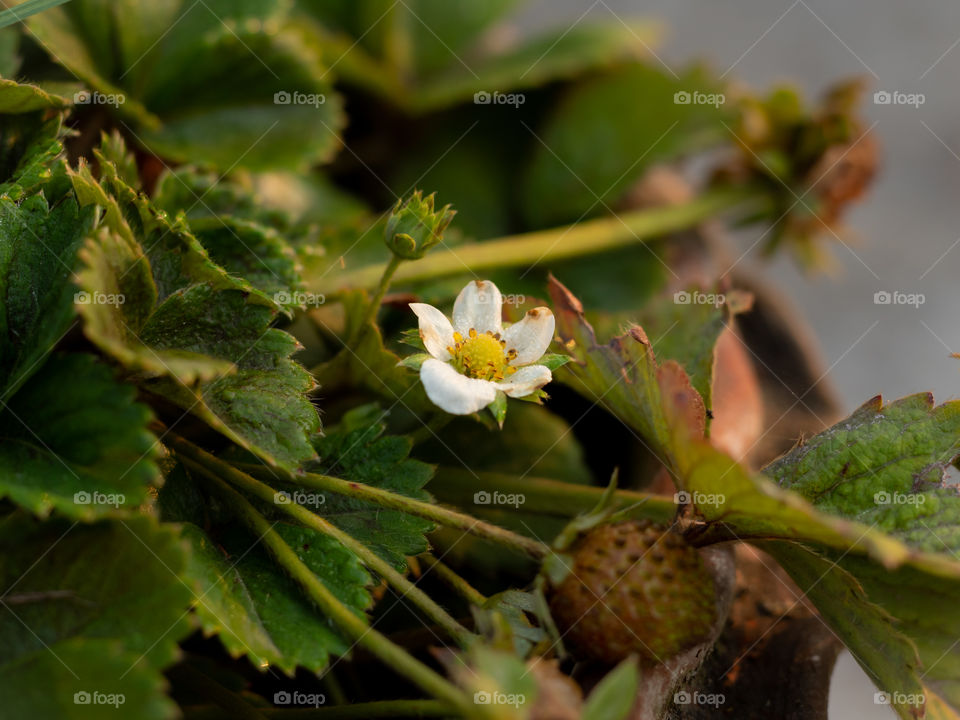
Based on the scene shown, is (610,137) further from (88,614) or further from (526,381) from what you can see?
(88,614)

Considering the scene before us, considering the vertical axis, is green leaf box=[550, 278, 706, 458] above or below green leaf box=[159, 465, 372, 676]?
above

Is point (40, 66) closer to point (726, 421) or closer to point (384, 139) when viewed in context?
point (384, 139)

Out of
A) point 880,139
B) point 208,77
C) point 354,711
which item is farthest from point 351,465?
point 880,139

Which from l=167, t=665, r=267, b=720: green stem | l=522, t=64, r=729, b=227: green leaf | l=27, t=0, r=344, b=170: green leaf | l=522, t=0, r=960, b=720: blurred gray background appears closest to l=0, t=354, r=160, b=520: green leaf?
l=167, t=665, r=267, b=720: green stem

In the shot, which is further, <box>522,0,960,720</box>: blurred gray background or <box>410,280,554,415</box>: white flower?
<box>522,0,960,720</box>: blurred gray background

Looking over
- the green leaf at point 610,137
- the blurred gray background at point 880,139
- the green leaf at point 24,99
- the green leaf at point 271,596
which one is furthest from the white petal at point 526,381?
the blurred gray background at point 880,139

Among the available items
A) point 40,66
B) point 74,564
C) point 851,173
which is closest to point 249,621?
point 74,564

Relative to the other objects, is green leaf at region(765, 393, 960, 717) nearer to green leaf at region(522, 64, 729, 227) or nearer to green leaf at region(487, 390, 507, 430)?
green leaf at region(487, 390, 507, 430)
